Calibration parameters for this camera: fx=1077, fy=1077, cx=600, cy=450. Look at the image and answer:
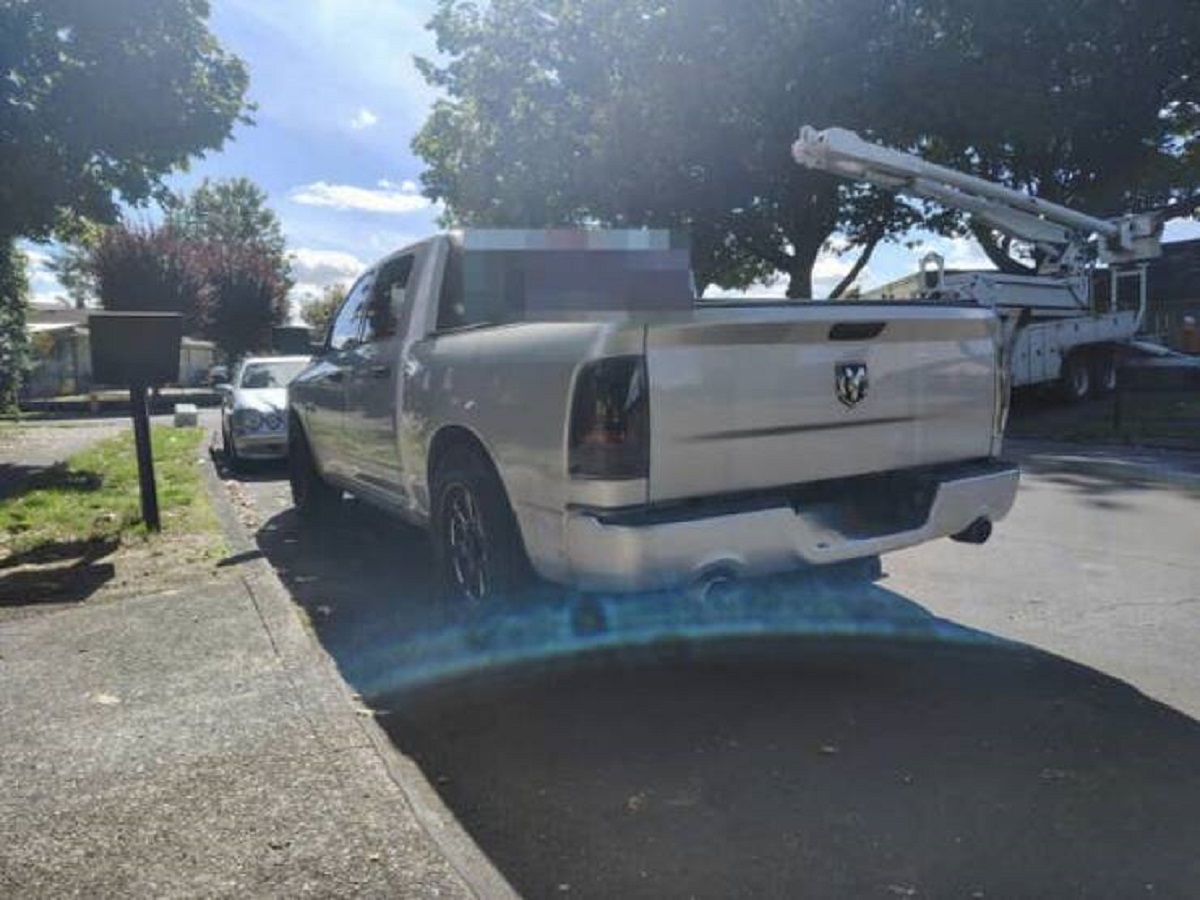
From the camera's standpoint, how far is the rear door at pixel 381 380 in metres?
5.93

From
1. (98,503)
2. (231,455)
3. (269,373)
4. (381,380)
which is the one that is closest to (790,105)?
(269,373)

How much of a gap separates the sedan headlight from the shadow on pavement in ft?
25.6

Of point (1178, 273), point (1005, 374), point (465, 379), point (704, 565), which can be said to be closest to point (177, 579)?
point (465, 379)

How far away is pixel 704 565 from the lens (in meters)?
3.98

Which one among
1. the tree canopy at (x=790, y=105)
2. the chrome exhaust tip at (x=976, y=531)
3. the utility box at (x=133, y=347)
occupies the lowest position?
the chrome exhaust tip at (x=976, y=531)

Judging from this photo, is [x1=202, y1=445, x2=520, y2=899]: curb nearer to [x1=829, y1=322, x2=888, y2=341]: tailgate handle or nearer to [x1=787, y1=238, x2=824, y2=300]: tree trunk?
[x1=829, y1=322, x2=888, y2=341]: tailgate handle

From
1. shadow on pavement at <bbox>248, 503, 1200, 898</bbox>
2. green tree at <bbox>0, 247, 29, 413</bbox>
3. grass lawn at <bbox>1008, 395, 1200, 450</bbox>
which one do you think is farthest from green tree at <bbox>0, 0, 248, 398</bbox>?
grass lawn at <bbox>1008, 395, 1200, 450</bbox>

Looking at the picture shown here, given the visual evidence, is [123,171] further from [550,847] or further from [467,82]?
[467,82]

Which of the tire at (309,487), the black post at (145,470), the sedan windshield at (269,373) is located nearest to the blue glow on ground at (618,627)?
the tire at (309,487)

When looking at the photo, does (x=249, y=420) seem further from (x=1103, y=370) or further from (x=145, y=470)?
(x=1103, y=370)

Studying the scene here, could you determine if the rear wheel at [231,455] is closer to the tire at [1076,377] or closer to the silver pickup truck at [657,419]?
the silver pickup truck at [657,419]

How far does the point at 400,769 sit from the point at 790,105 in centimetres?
2467

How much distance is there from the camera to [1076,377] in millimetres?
19875

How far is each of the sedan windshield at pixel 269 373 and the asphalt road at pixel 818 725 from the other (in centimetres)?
832
